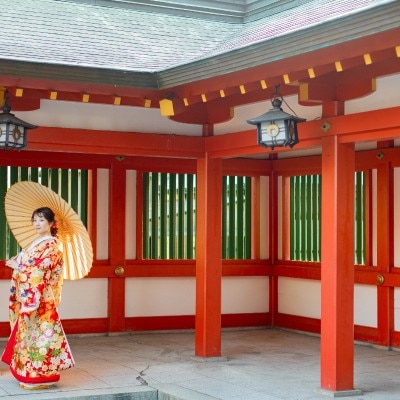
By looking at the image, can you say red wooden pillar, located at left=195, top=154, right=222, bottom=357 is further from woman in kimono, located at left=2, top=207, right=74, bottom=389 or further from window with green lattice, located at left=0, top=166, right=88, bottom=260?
window with green lattice, located at left=0, top=166, right=88, bottom=260

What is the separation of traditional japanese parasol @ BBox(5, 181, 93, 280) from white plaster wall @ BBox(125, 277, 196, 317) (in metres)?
3.09

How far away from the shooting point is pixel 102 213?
1125 cm

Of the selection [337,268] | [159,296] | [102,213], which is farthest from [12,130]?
[159,296]

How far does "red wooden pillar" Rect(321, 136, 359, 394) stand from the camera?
7.46 metres

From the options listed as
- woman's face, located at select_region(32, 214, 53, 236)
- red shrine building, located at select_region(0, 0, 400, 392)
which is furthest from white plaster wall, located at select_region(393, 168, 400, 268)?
woman's face, located at select_region(32, 214, 53, 236)

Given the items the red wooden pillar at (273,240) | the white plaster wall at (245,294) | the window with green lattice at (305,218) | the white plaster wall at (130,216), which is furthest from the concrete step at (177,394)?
the red wooden pillar at (273,240)

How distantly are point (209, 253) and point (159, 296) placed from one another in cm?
242

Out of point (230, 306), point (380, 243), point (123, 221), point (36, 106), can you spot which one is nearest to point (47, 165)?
point (123, 221)

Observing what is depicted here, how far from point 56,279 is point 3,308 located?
2.99 metres

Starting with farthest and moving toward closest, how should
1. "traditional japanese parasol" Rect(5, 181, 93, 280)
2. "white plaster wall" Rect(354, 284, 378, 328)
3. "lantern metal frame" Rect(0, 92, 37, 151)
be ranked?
1. "white plaster wall" Rect(354, 284, 378, 328)
2. "traditional japanese parasol" Rect(5, 181, 93, 280)
3. "lantern metal frame" Rect(0, 92, 37, 151)

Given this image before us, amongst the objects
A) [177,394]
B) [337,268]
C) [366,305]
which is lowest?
[177,394]

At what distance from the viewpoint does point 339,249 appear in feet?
24.5

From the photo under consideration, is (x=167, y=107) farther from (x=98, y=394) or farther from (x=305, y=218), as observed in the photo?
(x=305, y=218)

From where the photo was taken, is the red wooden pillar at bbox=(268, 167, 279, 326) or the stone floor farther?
the red wooden pillar at bbox=(268, 167, 279, 326)
